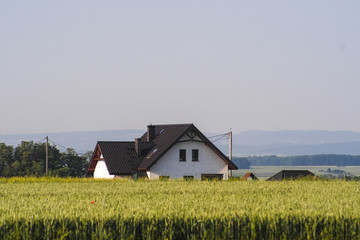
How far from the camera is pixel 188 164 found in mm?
64750

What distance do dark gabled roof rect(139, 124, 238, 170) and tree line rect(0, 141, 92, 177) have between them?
18504mm

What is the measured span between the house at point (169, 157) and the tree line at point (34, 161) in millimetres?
16597

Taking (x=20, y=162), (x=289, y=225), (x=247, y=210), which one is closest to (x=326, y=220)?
(x=289, y=225)

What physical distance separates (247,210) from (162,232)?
9.14 ft

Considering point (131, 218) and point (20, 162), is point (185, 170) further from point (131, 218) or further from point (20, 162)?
point (131, 218)

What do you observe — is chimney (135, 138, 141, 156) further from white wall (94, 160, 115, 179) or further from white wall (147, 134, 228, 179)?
white wall (94, 160, 115, 179)

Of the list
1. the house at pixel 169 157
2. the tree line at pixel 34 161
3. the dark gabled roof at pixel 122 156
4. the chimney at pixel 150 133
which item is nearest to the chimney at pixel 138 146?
the house at pixel 169 157

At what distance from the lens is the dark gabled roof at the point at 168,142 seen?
62.9 m

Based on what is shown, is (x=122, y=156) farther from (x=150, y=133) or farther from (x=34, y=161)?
(x=34, y=161)

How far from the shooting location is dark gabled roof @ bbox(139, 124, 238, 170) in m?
62.9

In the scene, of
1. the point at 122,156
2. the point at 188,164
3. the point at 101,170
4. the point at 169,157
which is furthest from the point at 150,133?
the point at 101,170

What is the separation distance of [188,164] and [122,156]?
22.1 ft

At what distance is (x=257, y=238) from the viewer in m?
17.0

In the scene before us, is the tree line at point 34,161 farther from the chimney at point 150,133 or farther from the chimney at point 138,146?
the chimney at point 138,146
